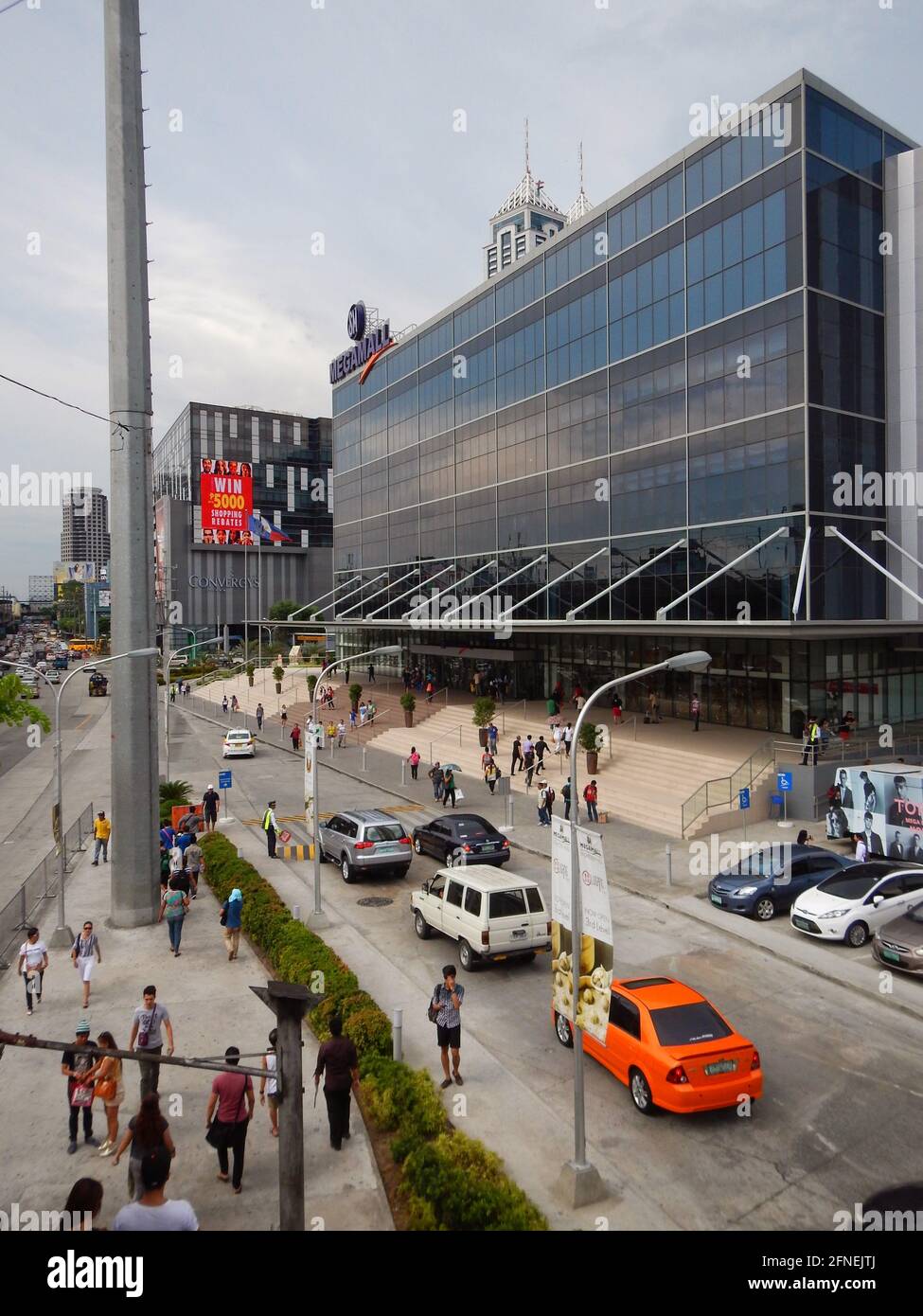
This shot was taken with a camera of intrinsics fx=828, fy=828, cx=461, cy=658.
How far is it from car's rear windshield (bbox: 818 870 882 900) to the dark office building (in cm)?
10772

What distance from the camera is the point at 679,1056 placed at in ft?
35.1

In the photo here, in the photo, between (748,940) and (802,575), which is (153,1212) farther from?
(802,575)

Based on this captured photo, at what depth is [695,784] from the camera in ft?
96.8

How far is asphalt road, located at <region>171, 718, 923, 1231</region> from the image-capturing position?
955 centimetres

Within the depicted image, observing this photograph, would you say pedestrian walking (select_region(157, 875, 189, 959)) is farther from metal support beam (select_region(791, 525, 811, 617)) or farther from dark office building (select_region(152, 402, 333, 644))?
dark office building (select_region(152, 402, 333, 644))

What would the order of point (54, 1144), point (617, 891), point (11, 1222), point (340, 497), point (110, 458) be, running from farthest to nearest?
1. point (340, 497)
2. point (617, 891)
3. point (110, 458)
4. point (54, 1144)
5. point (11, 1222)

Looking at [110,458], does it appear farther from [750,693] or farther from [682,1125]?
[750,693]

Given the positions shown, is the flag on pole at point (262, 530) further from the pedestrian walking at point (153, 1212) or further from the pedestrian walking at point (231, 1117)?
the pedestrian walking at point (153, 1212)

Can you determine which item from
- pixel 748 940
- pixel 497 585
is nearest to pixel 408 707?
pixel 497 585

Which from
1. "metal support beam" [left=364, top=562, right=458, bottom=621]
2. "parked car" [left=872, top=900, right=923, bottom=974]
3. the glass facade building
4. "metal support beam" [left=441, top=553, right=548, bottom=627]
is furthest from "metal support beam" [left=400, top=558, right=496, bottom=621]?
"parked car" [left=872, top=900, right=923, bottom=974]

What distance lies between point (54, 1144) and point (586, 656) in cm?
3921

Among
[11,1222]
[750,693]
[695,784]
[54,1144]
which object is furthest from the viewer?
[750,693]
